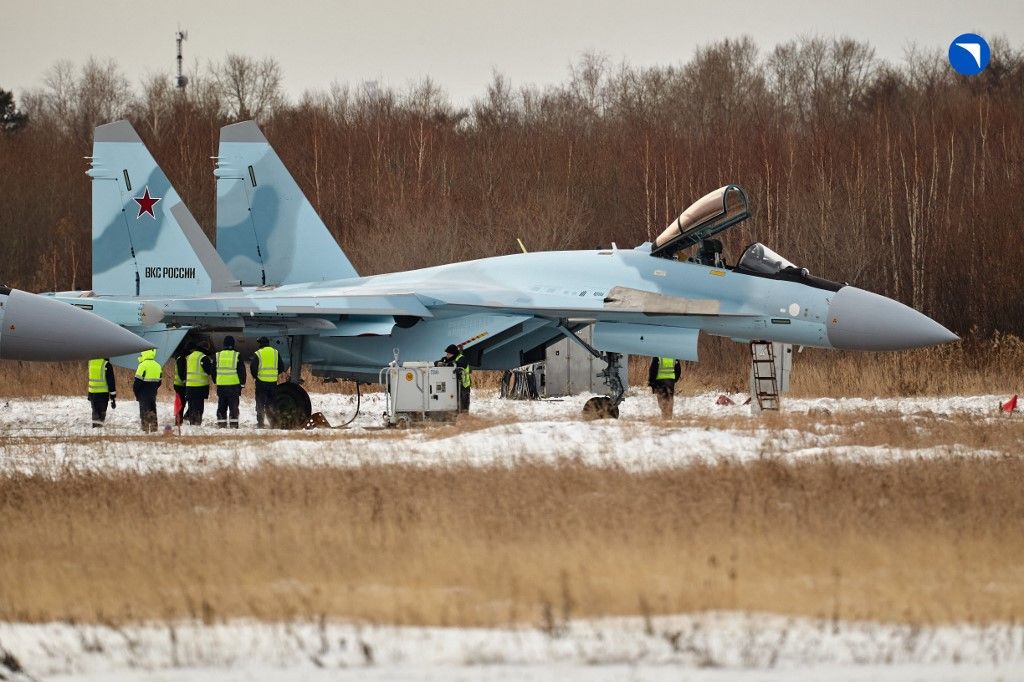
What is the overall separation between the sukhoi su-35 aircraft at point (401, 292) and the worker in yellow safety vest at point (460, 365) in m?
0.18

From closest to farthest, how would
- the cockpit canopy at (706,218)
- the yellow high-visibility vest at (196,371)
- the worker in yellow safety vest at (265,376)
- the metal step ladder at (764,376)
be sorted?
the cockpit canopy at (706,218)
the worker in yellow safety vest at (265,376)
the yellow high-visibility vest at (196,371)
the metal step ladder at (764,376)

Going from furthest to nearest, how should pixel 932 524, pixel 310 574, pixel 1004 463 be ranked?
pixel 1004 463 < pixel 932 524 < pixel 310 574

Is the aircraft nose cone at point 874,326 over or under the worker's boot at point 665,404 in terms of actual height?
over

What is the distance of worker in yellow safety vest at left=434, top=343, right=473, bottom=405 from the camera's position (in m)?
17.9

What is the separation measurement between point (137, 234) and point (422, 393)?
617 centimetres

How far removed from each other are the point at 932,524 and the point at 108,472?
652 centimetres

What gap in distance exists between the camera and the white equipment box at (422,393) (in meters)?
17.4

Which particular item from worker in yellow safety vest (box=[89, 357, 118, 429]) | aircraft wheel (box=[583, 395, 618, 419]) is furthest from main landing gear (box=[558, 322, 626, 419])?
worker in yellow safety vest (box=[89, 357, 118, 429])

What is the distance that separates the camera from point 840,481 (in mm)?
10430

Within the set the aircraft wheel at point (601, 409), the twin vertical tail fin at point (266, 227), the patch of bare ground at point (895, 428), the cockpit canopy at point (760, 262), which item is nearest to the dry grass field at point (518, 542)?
the patch of bare ground at point (895, 428)

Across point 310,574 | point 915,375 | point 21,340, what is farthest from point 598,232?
point 310,574

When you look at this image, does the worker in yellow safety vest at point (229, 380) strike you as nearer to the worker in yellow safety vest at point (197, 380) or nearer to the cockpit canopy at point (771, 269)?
the worker in yellow safety vest at point (197, 380)

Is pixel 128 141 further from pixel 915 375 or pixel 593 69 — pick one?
pixel 593 69

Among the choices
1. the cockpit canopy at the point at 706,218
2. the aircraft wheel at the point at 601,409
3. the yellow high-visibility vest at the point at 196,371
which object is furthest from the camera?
the yellow high-visibility vest at the point at 196,371
